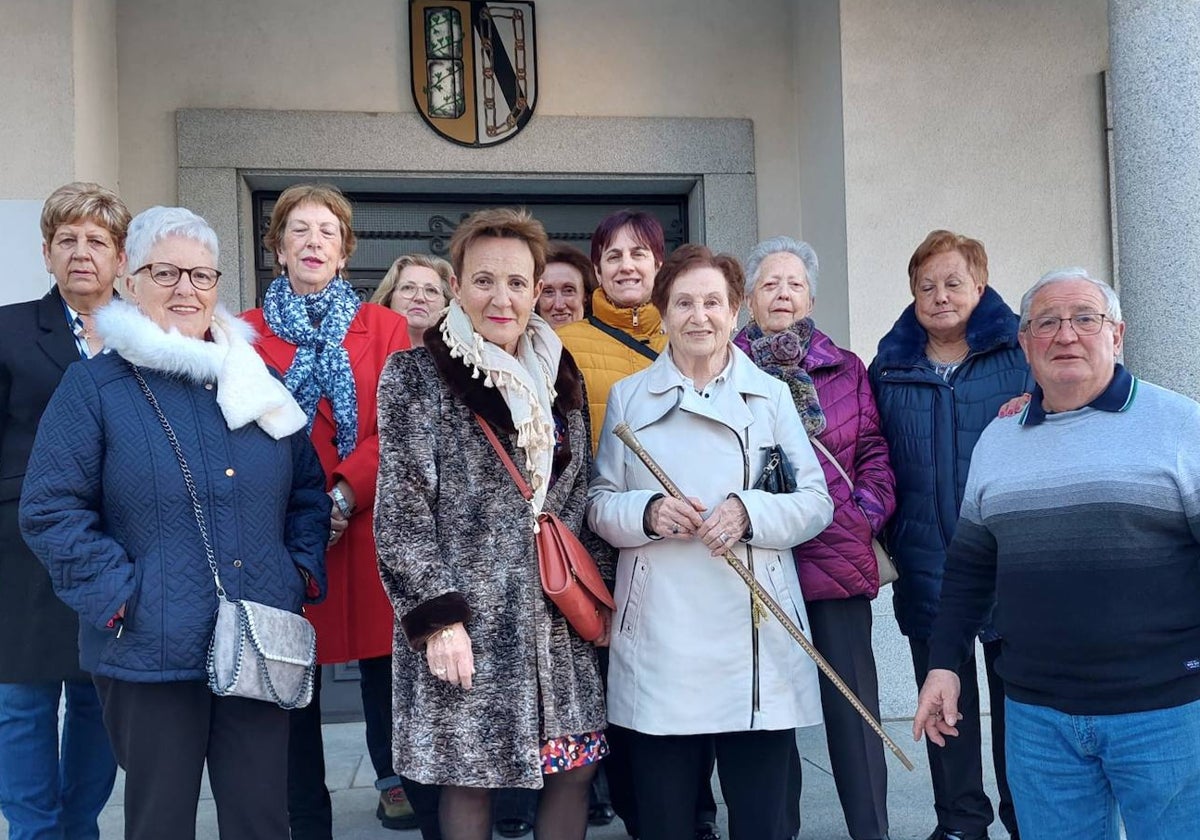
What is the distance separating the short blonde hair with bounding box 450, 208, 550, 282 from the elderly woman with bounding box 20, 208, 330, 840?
0.58 m

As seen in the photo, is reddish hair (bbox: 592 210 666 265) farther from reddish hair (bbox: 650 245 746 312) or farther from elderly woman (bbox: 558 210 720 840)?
reddish hair (bbox: 650 245 746 312)

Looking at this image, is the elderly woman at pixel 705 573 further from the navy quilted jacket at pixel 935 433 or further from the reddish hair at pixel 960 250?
the reddish hair at pixel 960 250

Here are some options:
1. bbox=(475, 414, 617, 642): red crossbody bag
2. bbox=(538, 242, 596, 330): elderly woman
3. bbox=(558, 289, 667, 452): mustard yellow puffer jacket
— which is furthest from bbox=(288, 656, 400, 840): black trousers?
bbox=(538, 242, 596, 330): elderly woman

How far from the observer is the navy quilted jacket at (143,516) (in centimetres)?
251

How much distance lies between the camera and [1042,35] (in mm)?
6047

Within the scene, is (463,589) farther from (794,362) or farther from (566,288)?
→ (566,288)

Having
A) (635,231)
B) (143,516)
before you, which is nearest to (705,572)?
(635,231)

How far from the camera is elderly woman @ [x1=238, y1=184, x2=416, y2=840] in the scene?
3336 millimetres

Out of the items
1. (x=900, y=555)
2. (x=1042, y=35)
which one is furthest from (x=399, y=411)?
(x=1042, y=35)

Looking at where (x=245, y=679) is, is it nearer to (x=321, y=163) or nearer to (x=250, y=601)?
(x=250, y=601)

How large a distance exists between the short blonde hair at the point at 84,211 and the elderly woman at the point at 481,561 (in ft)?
3.65

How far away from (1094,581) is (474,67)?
4.78m

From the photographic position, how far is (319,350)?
3.42m

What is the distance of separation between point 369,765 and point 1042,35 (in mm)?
4988
